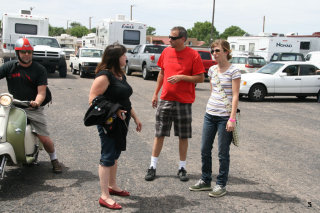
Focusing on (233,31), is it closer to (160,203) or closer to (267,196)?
(267,196)

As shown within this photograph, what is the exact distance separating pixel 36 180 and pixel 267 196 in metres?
2.74

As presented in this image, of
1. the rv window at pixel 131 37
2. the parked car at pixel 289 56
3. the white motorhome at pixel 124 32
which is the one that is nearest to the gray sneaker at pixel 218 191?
the parked car at pixel 289 56

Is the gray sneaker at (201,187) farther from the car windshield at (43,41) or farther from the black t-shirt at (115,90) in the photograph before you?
the car windshield at (43,41)

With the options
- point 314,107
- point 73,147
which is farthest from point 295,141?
point 314,107

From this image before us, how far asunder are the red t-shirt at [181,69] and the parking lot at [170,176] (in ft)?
3.47

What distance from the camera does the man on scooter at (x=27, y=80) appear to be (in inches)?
180

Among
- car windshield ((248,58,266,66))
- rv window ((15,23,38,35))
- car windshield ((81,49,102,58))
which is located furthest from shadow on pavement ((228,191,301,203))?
rv window ((15,23,38,35))

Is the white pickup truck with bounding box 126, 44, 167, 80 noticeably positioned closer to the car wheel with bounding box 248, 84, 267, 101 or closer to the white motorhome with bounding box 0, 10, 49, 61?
the white motorhome with bounding box 0, 10, 49, 61

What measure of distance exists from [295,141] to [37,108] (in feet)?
16.4

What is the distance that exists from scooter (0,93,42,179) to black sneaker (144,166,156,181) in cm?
143

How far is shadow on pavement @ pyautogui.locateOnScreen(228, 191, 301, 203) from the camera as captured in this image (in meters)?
4.40

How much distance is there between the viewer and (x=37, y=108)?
4.70 meters

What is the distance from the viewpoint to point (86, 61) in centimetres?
1955

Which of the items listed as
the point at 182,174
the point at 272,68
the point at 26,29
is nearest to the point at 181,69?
the point at 182,174
